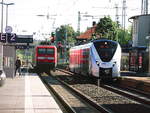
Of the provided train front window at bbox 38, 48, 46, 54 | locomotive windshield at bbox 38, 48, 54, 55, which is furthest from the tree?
train front window at bbox 38, 48, 46, 54

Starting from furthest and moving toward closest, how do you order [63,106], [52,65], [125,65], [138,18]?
[138,18], [125,65], [52,65], [63,106]

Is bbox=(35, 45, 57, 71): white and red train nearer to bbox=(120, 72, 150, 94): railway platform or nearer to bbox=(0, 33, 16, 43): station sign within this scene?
bbox=(0, 33, 16, 43): station sign

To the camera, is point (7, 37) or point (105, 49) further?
point (7, 37)

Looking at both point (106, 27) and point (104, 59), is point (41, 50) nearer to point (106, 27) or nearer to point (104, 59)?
point (104, 59)

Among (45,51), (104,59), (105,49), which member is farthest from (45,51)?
(104,59)

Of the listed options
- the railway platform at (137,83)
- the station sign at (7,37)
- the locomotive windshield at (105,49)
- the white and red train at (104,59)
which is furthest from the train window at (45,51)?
the locomotive windshield at (105,49)

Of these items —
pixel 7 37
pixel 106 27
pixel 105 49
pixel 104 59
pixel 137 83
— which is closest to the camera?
pixel 137 83

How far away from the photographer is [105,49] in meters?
33.8

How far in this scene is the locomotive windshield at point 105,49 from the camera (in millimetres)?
33625

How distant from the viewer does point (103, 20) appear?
8556cm

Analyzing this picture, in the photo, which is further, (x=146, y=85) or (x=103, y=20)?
(x=103, y=20)

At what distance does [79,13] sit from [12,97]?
63321 millimetres

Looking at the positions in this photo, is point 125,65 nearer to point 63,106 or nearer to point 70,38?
point 63,106

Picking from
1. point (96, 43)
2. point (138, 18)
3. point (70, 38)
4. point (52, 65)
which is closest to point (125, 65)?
point (138, 18)
